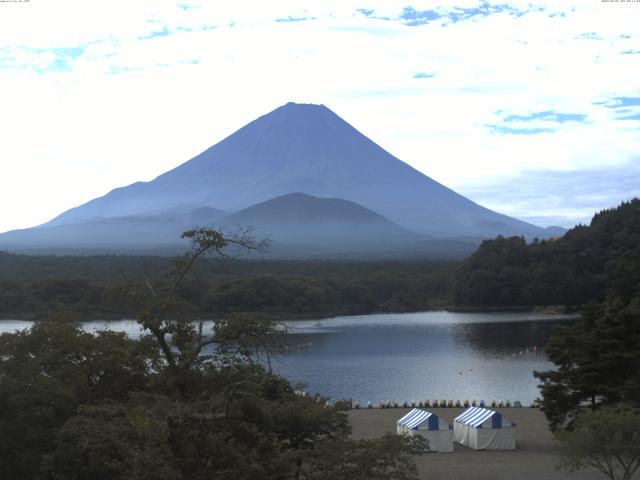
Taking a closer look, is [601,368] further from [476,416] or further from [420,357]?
[420,357]

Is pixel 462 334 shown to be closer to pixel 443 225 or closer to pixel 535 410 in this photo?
pixel 535 410

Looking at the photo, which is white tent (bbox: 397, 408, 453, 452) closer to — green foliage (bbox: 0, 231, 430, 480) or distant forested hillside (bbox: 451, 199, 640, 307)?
green foliage (bbox: 0, 231, 430, 480)

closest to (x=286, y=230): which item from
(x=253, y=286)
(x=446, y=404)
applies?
(x=253, y=286)

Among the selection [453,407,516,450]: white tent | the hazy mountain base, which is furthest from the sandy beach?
the hazy mountain base

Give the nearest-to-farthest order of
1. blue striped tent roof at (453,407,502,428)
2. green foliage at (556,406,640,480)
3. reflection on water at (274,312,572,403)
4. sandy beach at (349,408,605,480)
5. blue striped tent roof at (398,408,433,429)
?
green foliage at (556,406,640,480), sandy beach at (349,408,605,480), blue striped tent roof at (398,408,433,429), blue striped tent roof at (453,407,502,428), reflection on water at (274,312,572,403)

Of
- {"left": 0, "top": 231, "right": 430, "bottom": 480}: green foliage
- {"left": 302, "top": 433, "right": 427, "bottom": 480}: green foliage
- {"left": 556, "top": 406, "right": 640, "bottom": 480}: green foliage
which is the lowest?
{"left": 556, "top": 406, "right": 640, "bottom": 480}: green foliage

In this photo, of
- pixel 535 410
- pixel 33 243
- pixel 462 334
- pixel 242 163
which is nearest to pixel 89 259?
pixel 462 334

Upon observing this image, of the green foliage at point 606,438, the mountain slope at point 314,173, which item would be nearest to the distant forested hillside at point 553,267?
the green foliage at point 606,438
